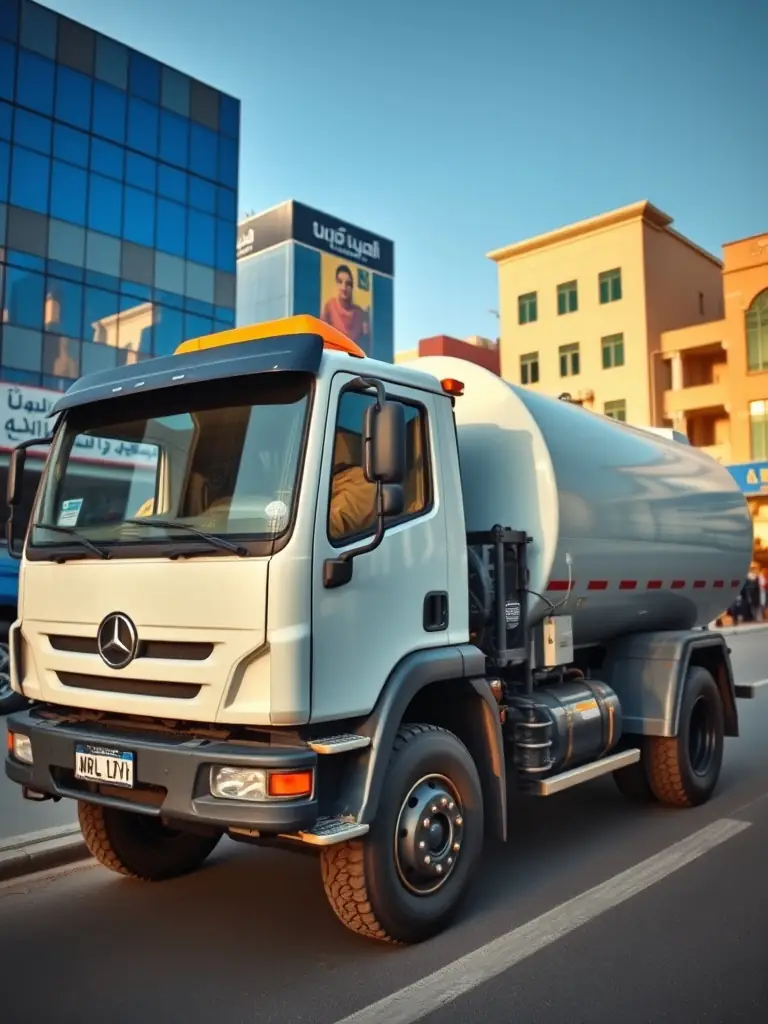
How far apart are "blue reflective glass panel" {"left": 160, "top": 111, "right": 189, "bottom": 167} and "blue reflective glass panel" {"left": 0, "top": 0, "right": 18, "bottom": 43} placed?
6158 mm

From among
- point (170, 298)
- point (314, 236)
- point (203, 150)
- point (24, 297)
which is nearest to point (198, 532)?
point (24, 297)

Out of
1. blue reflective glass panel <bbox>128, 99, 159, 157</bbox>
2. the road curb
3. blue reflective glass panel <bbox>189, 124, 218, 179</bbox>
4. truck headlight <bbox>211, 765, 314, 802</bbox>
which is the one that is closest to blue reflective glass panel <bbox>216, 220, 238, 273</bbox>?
blue reflective glass panel <bbox>189, 124, 218, 179</bbox>

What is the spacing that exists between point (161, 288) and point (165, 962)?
114 feet

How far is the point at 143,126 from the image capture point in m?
36.7

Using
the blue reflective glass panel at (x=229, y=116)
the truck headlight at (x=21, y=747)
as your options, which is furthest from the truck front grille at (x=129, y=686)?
the blue reflective glass panel at (x=229, y=116)

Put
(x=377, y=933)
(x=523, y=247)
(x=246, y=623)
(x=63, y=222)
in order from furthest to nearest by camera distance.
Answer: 1. (x=523, y=247)
2. (x=63, y=222)
3. (x=377, y=933)
4. (x=246, y=623)

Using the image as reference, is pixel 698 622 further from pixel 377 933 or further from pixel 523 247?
pixel 523 247

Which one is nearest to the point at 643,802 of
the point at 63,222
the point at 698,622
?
the point at 698,622

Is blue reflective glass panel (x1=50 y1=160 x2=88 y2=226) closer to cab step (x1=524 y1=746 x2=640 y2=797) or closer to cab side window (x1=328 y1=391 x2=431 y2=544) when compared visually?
cab step (x1=524 y1=746 x2=640 y2=797)

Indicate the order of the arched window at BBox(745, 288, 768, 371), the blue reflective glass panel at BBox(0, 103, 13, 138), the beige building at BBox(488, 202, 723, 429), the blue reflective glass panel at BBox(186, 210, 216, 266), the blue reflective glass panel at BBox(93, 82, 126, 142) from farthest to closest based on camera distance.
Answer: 1. the beige building at BBox(488, 202, 723, 429)
2. the arched window at BBox(745, 288, 768, 371)
3. the blue reflective glass panel at BBox(186, 210, 216, 266)
4. the blue reflective glass panel at BBox(93, 82, 126, 142)
5. the blue reflective glass panel at BBox(0, 103, 13, 138)

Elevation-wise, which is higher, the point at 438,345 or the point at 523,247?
the point at 523,247

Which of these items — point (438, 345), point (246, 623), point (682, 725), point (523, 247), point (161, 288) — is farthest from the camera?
point (438, 345)

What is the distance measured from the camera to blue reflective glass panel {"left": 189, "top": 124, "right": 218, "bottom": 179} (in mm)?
38438

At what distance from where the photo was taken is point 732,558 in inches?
324
